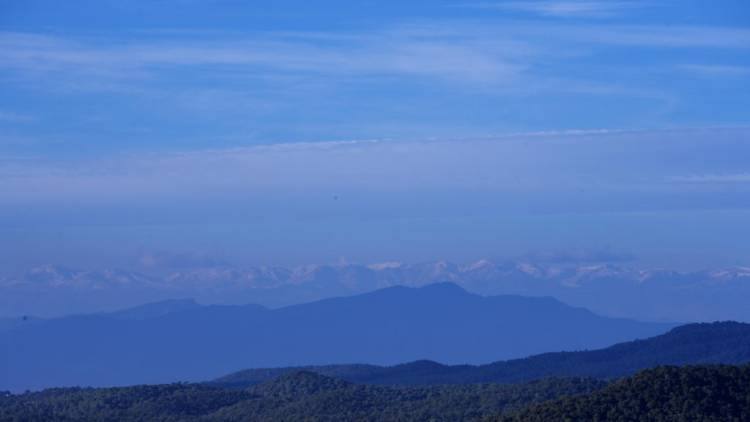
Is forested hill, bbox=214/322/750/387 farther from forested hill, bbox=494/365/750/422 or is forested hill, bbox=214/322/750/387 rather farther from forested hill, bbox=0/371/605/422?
forested hill, bbox=494/365/750/422

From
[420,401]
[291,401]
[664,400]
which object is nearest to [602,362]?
[291,401]

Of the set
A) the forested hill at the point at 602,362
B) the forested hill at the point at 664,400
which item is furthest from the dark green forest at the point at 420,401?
the forested hill at the point at 602,362

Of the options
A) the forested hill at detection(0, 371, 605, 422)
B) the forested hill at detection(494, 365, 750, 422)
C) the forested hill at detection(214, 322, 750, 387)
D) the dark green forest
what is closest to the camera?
the forested hill at detection(494, 365, 750, 422)

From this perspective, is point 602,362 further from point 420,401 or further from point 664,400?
point 664,400

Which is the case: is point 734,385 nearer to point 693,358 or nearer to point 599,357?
point 693,358

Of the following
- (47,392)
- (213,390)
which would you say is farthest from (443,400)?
(47,392)

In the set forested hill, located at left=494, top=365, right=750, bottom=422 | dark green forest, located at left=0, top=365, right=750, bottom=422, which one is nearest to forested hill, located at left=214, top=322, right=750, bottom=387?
dark green forest, located at left=0, top=365, right=750, bottom=422
